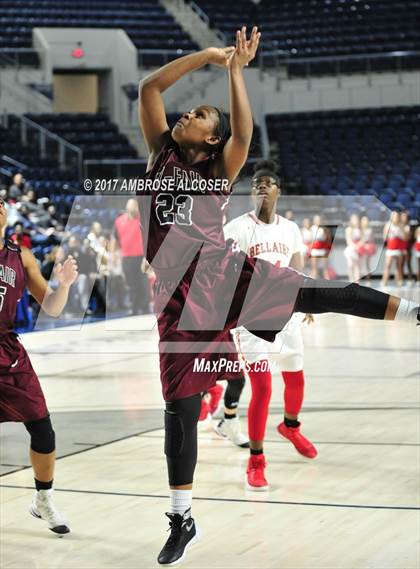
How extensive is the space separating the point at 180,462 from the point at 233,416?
8.16 feet

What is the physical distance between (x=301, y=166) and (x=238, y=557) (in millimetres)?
18596

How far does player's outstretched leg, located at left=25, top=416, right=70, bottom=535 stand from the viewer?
177 inches

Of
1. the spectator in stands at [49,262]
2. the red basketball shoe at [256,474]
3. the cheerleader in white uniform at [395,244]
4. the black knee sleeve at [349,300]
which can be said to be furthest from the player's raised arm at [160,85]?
the cheerleader in white uniform at [395,244]

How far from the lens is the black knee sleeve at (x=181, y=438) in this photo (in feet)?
12.1

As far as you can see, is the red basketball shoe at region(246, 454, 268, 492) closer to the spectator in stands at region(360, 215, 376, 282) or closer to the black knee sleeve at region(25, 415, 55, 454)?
the black knee sleeve at region(25, 415, 55, 454)

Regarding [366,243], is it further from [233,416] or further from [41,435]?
[41,435]

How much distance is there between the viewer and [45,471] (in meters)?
4.53

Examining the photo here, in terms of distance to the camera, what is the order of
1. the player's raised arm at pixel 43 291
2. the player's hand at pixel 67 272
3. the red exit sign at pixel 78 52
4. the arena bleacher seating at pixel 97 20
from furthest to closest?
the arena bleacher seating at pixel 97 20 < the red exit sign at pixel 78 52 < the player's raised arm at pixel 43 291 < the player's hand at pixel 67 272

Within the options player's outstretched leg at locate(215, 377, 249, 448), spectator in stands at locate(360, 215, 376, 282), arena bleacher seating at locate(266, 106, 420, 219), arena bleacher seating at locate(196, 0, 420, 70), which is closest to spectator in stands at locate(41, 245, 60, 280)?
player's outstretched leg at locate(215, 377, 249, 448)

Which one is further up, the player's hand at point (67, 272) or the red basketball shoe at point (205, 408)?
the player's hand at point (67, 272)

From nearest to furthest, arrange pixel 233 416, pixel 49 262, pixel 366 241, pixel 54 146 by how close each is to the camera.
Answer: pixel 233 416, pixel 49 262, pixel 54 146, pixel 366 241

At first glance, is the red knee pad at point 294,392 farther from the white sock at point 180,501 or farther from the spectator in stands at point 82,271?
the spectator in stands at point 82,271

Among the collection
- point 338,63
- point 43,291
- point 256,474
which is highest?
point 338,63

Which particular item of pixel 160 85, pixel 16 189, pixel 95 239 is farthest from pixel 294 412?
pixel 16 189
